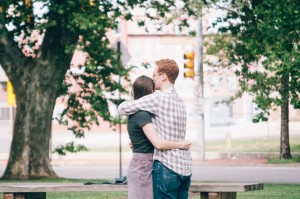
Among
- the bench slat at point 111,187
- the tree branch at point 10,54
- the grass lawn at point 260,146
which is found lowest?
the grass lawn at point 260,146

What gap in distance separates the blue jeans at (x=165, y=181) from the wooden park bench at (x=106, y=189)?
4.32ft

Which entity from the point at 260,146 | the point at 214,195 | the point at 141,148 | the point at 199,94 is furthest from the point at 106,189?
the point at 260,146

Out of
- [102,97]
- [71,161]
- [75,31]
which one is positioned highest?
[75,31]

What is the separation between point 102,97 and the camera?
22078 mm

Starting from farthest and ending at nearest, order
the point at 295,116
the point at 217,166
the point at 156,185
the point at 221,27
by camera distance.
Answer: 1. the point at 295,116
2. the point at 217,166
3. the point at 221,27
4. the point at 156,185

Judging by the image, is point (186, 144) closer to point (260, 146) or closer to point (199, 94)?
point (199, 94)

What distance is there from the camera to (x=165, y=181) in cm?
741

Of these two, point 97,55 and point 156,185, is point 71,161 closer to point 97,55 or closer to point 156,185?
point 97,55

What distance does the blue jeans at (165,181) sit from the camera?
7.40 m

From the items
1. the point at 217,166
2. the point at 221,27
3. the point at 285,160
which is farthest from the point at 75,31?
the point at 285,160

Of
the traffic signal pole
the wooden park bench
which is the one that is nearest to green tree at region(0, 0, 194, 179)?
the traffic signal pole

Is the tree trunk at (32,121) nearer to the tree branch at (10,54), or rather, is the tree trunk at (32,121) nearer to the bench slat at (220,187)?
the tree branch at (10,54)

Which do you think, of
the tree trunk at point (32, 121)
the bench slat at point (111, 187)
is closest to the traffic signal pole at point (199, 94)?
the tree trunk at point (32, 121)

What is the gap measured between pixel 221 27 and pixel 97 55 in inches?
141
